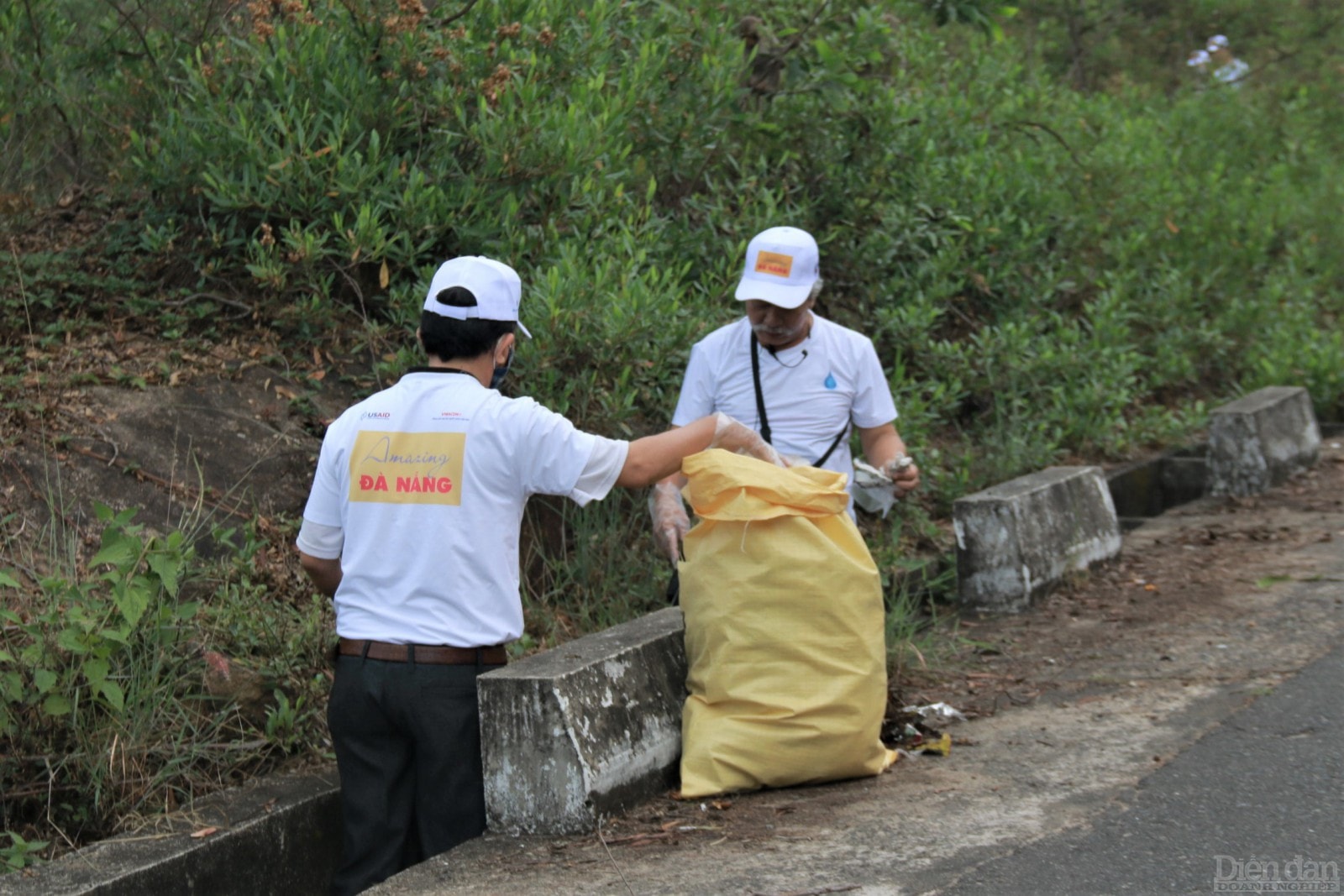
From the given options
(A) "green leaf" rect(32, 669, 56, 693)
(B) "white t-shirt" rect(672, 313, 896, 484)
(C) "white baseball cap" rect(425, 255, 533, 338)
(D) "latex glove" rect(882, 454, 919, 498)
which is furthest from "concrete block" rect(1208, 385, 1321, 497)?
(A) "green leaf" rect(32, 669, 56, 693)

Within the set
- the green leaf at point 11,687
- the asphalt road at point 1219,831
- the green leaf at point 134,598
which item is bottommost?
the asphalt road at point 1219,831

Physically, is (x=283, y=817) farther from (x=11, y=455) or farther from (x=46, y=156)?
(x=46, y=156)

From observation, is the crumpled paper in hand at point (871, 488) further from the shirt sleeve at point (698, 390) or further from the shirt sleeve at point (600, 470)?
the shirt sleeve at point (600, 470)

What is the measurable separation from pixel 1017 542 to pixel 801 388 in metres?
2.08

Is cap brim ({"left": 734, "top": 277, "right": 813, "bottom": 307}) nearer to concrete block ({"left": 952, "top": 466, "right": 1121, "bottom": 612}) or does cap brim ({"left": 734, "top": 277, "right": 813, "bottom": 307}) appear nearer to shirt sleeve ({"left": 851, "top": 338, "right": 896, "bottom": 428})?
shirt sleeve ({"left": 851, "top": 338, "right": 896, "bottom": 428})

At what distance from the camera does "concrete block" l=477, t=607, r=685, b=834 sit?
12.5 ft

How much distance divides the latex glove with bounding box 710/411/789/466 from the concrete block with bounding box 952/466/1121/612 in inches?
106

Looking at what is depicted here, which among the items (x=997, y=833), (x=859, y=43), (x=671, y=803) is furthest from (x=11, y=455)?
(x=859, y=43)

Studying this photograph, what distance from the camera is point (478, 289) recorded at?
3.78 m

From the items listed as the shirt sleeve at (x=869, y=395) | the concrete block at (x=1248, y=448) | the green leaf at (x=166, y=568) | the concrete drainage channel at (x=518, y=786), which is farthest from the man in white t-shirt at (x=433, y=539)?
the concrete block at (x=1248, y=448)

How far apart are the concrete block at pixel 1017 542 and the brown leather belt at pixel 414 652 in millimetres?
3517

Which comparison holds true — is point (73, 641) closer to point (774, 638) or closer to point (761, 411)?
point (774, 638)

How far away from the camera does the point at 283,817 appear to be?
163 inches

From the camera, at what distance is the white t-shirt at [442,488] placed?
3.68m
